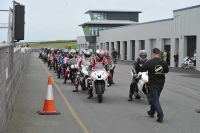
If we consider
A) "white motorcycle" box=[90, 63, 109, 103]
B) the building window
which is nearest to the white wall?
"white motorcycle" box=[90, 63, 109, 103]

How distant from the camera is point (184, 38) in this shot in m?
43.9

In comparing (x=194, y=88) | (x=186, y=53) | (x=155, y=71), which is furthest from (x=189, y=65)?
(x=155, y=71)

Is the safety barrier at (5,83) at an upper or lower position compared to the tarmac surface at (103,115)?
upper

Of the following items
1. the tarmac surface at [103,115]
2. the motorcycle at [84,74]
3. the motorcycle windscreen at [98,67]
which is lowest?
the tarmac surface at [103,115]

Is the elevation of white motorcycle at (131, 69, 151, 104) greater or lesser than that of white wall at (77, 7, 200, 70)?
lesser

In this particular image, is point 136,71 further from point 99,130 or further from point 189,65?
point 189,65

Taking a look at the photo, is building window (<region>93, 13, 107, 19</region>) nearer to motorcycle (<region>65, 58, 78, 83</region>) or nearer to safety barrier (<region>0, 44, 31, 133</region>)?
motorcycle (<region>65, 58, 78, 83</region>)

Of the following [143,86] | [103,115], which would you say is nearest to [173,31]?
[143,86]

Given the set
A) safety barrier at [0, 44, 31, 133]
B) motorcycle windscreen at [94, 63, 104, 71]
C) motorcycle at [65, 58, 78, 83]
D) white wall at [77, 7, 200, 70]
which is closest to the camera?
safety barrier at [0, 44, 31, 133]

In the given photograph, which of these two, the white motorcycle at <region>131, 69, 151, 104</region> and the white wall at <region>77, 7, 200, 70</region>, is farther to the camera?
the white wall at <region>77, 7, 200, 70</region>

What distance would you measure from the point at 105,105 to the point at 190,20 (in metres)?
30.1

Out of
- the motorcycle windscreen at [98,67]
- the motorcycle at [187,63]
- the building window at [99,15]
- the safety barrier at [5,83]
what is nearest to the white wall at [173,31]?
the motorcycle at [187,63]

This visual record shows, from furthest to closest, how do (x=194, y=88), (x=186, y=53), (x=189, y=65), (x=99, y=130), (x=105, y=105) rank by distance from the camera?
1. (x=186, y=53)
2. (x=189, y=65)
3. (x=194, y=88)
4. (x=105, y=105)
5. (x=99, y=130)

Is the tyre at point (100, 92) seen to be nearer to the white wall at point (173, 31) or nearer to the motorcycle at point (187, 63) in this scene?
the white wall at point (173, 31)
